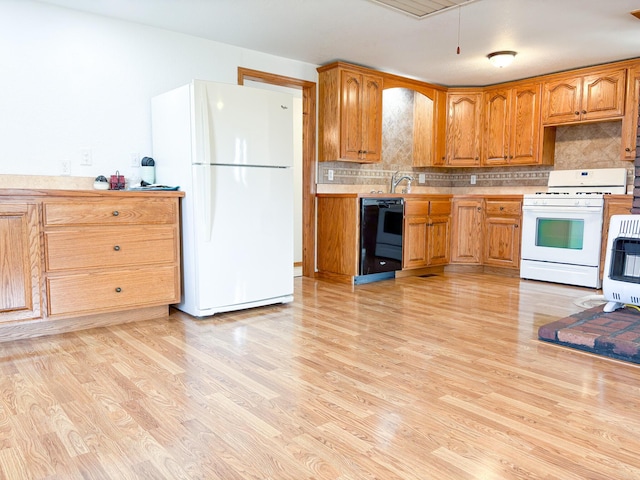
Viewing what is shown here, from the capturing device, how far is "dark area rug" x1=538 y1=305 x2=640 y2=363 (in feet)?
8.06

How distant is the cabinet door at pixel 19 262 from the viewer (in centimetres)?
263

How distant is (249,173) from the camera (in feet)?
11.0

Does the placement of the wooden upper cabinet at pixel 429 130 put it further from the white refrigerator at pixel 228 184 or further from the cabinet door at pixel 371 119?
the white refrigerator at pixel 228 184

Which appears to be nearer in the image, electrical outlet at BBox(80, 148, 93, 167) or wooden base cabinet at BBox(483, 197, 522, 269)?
electrical outlet at BBox(80, 148, 93, 167)

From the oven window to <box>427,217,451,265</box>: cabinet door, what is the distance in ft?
3.08

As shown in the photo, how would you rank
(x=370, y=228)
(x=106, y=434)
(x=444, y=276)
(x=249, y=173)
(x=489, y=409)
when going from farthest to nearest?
(x=444, y=276) < (x=370, y=228) < (x=249, y=173) < (x=489, y=409) < (x=106, y=434)

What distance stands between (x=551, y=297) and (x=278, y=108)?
2.74 m

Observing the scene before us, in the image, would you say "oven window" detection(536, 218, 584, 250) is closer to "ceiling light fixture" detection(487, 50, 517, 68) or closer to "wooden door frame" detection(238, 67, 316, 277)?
"ceiling light fixture" detection(487, 50, 517, 68)

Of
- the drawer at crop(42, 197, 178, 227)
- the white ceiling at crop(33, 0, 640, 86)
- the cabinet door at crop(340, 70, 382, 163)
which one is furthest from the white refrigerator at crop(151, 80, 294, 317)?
the cabinet door at crop(340, 70, 382, 163)

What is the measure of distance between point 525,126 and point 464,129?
684 millimetres

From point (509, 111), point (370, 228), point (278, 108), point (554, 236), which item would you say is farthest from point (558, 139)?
point (278, 108)

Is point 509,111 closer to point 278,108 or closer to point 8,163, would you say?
point 278,108

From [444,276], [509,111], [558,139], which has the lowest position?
[444,276]

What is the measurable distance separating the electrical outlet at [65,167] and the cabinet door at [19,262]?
63 cm
